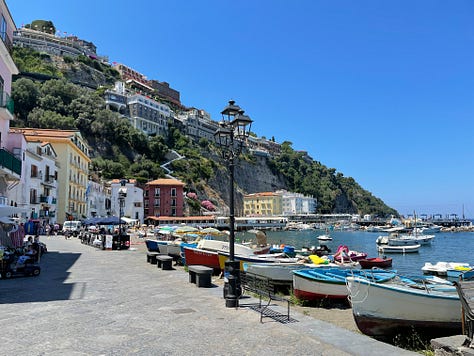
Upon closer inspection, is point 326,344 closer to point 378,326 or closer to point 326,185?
point 378,326

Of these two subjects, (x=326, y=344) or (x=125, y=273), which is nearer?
(x=326, y=344)

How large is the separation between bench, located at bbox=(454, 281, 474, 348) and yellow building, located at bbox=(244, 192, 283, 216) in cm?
13446

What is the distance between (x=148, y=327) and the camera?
7.59 metres

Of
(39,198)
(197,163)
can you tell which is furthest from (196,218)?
(39,198)

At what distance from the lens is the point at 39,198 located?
4366cm

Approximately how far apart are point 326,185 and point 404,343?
→ 636ft

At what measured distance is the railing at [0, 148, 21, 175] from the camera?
62.4ft

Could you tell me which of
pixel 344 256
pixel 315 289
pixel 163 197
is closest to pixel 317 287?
pixel 315 289

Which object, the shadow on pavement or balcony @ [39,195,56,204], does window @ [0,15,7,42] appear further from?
balcony @ [39,195,56,204]

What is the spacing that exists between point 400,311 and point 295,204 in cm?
14660

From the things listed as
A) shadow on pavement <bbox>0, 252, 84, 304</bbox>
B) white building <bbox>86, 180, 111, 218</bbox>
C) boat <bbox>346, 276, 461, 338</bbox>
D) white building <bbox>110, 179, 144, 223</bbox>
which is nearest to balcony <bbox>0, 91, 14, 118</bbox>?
shadow on pavement <bbox>0, 252, 84, 304</bbox>

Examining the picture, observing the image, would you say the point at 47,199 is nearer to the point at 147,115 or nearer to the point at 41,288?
the point at 41,288

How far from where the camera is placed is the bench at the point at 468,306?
610 cm

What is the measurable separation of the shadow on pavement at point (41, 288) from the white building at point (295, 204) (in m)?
135
